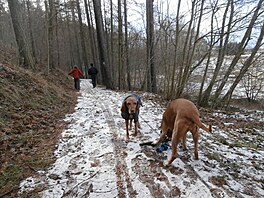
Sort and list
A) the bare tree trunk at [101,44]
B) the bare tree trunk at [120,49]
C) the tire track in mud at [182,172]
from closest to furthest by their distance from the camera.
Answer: the tire track in mud at [182,172] → the bare tree trunk at [101,44] → the bare tree trunk at [120,49]

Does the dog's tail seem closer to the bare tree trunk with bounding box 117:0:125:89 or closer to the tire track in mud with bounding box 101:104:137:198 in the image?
the tire track in mud with bounding box 101:104:137:198

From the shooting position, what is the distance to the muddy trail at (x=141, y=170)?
318 cm

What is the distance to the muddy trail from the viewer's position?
318cm

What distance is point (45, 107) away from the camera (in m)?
7.50

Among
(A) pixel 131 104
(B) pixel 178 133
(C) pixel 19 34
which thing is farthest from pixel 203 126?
(C) pixel 19 34

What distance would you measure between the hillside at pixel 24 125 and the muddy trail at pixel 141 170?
256 millimetres

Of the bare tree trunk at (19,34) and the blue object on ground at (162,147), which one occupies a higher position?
the bare tree trunk at (19,34)

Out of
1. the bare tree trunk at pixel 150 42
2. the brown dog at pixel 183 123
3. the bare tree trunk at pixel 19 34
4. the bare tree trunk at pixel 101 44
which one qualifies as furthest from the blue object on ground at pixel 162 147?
the bare tree trunk at pixel 101 44

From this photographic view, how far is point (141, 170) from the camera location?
371 cm

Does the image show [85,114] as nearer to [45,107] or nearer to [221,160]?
[45,107]

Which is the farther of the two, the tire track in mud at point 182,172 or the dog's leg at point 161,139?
the dog's leg at point 161,139

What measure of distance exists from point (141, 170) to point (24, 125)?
3.51m

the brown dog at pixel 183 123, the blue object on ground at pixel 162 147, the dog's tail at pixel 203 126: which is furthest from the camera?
the blue object on ground at pixel 162 147

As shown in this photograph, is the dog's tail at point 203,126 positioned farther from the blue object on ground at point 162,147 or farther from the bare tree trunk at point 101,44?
the bare tree trunk at point 101,44
